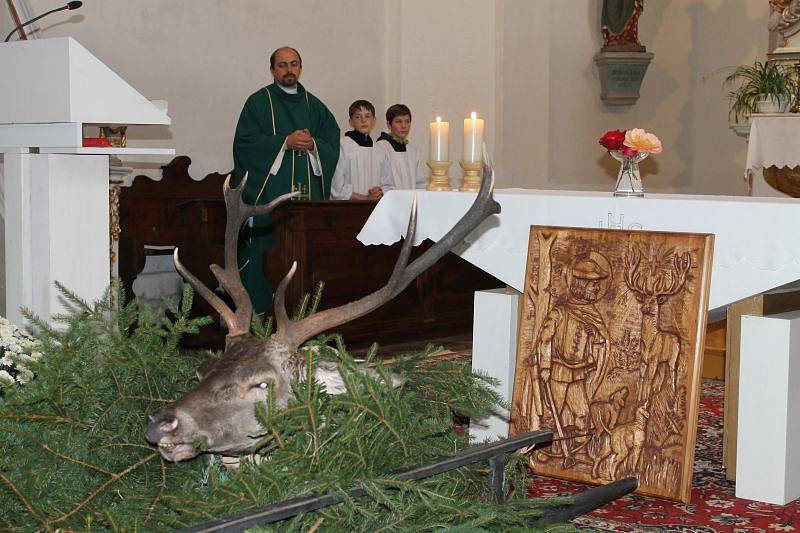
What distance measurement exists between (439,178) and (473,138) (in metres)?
0.28

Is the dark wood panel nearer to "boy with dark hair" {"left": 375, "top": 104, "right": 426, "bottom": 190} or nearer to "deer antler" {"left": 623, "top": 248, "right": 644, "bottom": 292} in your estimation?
"boy with dark hair" {"left": 375, "top": 104, "right": 426, "bottom": 190}

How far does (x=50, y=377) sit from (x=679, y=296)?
7.94 ft

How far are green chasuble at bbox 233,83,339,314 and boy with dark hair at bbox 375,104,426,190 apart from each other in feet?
3.22

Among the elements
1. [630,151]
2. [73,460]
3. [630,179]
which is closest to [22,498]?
[73,460]

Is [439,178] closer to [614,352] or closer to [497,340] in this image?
[497,340]

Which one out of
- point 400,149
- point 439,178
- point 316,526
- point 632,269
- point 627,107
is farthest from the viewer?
point 627,107

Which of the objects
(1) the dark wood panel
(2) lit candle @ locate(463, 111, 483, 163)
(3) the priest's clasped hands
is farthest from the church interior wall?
(2) lit candle @ locate(463, 111, 483, 163)

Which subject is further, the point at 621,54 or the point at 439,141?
the point at 621,54

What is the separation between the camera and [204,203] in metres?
8.70

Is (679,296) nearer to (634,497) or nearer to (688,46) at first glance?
(634,497)

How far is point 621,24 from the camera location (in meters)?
12.1

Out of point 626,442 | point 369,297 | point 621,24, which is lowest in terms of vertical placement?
point 626,442

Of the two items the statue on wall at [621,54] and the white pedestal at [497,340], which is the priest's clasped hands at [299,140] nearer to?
the white pedestal at [497,340]

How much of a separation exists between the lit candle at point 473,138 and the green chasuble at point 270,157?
321cm
